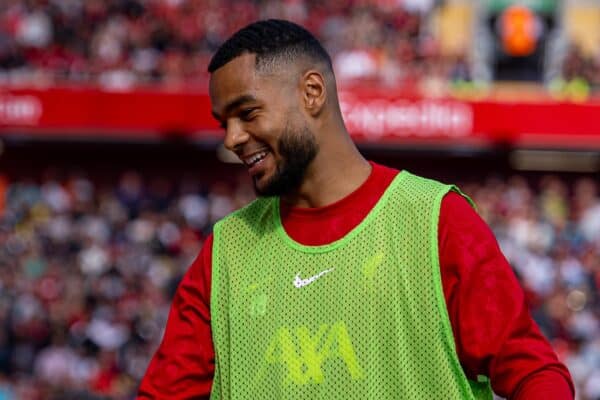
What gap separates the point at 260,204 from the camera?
3.11 metres

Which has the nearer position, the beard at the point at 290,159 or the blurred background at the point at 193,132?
the beard at the point at 290,159

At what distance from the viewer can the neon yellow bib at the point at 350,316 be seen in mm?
2725

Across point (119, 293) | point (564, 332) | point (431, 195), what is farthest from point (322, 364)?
point (119, 293)

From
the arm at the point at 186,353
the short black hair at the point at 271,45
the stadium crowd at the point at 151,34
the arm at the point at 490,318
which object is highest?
the short black hair at the point at 271,45

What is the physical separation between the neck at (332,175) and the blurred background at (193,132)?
10.5 m

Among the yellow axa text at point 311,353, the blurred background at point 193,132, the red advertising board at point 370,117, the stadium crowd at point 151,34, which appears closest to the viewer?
the yellow axa text at point 311,353

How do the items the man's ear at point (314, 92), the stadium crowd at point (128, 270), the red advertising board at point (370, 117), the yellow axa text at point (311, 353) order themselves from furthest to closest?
the red advertising board at point (370, 117) < the stadium crowd at point (128, 270) < the man's ear at point (314, 92) < the yellow axa text at point (311, 353)

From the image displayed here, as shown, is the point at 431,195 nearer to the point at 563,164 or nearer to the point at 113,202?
the point at 113,202

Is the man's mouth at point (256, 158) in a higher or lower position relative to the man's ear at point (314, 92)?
lower

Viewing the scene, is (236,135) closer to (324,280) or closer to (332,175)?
(332,175)

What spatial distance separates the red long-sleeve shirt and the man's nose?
0.25 meters

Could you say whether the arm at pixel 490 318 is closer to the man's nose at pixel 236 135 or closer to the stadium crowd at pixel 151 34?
the man's nose at pixel 236 135

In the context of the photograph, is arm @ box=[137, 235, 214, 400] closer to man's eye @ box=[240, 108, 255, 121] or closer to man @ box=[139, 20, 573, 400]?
man @ box=[139, 20, 573, 400]

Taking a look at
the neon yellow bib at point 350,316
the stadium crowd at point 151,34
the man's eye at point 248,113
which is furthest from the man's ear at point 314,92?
the stadium crowd at point 151,34
